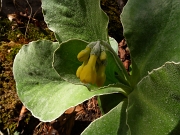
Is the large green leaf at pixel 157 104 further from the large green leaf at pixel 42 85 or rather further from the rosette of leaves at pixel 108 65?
the large green leaf at pixel 42 85

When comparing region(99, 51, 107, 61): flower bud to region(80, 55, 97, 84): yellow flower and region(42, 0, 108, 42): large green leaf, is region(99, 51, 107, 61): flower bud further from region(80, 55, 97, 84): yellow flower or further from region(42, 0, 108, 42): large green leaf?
region(42, 0, 108, 42): large green leaf

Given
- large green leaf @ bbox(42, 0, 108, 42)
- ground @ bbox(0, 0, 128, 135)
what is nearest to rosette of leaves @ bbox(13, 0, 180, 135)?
large green leaf @ bbox(42, 0, 108, 42)

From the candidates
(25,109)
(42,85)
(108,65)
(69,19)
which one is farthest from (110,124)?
(25,109)

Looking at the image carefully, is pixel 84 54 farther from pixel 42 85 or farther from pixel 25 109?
pixel 25 109

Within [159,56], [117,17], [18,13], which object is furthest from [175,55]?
[18,13]

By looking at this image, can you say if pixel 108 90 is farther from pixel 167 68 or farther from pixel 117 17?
pixel 117 17

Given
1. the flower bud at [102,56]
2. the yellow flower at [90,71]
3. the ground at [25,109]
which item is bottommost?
the ground at [25,109]

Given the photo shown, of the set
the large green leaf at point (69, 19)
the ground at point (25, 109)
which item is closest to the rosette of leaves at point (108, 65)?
the large green leaf at point (69, 19)
